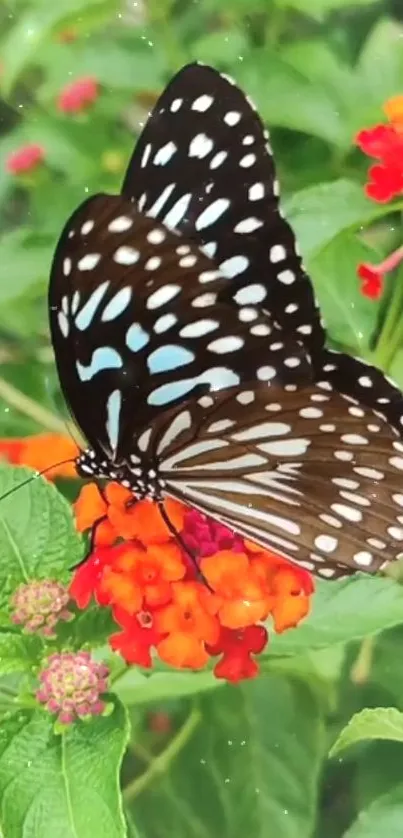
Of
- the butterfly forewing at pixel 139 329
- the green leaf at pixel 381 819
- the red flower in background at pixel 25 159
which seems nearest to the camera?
the butterfly forewing at pixel 139 329

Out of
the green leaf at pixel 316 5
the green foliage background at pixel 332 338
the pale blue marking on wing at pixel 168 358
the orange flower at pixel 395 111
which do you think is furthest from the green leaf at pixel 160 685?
the green leaf at pixel 316 5

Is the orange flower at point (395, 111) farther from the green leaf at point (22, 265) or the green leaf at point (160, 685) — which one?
the green leaf at point (160, 685)

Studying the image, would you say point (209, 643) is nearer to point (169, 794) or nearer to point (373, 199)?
point (169, 794)

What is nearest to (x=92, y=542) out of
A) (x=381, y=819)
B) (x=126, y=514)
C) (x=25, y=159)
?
(x=126, y=514)

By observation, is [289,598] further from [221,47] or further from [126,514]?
[221,47]

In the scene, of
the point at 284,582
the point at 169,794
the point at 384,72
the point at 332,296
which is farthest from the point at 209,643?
the point at 384,72

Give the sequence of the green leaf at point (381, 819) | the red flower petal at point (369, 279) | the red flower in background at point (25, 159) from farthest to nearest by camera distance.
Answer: the red flower in background at point (25, 159) → the red flower petal at point (369, 279) → the green leaf at point (381, 819)
